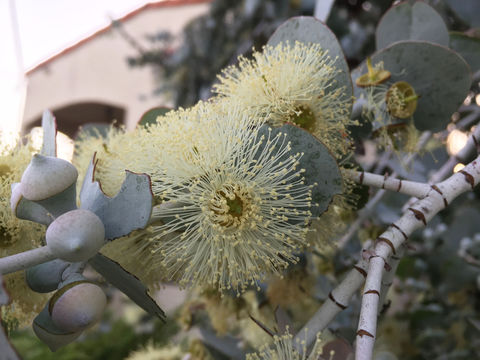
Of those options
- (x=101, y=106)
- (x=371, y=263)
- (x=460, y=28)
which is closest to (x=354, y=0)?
(x=460, y=28)

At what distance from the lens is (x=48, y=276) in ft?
1.61

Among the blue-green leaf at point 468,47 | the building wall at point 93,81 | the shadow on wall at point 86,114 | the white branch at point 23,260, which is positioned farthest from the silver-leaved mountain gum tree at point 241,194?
the shadow on wall at point 86,114

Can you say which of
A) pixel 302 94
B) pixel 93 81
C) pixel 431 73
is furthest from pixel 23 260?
pixel 93 81

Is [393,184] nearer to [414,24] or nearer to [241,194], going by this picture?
[241,194]

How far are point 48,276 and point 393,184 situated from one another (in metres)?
0.42

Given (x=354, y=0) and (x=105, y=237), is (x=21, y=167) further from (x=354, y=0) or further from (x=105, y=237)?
(x=354, y=0)

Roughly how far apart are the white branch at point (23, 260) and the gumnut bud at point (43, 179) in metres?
0.05

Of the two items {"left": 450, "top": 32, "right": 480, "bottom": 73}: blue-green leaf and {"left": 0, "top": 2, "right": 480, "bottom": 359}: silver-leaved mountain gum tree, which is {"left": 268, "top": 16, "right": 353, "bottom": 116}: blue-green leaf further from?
{"left": 450, "top": 32, "right": 480, "bottom": 73}: blue-green leaf

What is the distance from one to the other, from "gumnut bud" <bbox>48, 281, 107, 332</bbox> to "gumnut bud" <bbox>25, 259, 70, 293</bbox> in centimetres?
5

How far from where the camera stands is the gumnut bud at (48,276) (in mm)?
490

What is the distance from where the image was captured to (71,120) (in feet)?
18.2

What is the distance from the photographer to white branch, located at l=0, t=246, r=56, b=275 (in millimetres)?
413

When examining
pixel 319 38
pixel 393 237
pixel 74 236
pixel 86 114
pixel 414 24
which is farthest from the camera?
pixel 86 114

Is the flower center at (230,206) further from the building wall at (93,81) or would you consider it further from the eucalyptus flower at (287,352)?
the building wall at (93,81)
